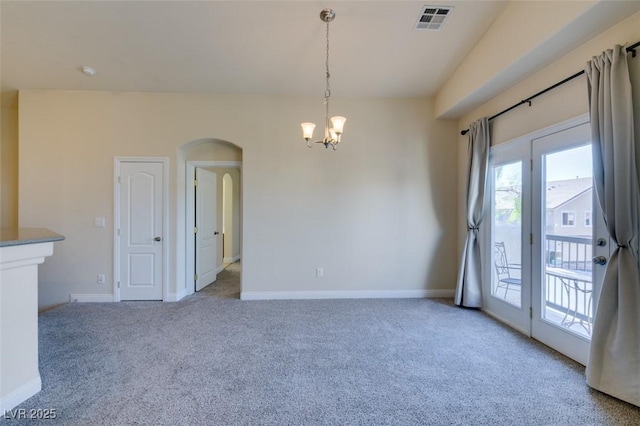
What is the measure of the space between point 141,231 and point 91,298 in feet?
4.02

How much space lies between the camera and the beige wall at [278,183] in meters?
4.20

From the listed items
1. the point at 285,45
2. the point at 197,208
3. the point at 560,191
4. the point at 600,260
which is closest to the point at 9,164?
the point at 197,208

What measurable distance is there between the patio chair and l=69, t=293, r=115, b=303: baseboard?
552cm

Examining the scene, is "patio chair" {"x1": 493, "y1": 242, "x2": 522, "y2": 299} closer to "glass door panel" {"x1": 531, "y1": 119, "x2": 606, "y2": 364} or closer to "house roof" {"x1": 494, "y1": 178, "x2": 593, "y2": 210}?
"glass door panel" {"x1": 531, "y1": 119, "x2": 606, "y2": 364}

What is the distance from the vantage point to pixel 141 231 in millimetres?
4332

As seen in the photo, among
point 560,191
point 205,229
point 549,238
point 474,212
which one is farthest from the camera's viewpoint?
point 205,229

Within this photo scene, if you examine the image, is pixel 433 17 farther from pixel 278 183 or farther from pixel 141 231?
pixel 141 231

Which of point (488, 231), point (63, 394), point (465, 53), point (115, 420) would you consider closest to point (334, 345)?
point (115, 420)

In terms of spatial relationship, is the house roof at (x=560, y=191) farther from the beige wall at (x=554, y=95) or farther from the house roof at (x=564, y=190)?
the beige wall at (x=554, y=95)

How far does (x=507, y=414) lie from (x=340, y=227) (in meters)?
2.94

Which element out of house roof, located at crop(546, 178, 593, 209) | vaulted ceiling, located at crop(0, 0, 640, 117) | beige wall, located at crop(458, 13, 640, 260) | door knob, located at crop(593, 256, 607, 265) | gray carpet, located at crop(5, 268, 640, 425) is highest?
vaulted ceiling, located at crop(0, 0, 640, 117)

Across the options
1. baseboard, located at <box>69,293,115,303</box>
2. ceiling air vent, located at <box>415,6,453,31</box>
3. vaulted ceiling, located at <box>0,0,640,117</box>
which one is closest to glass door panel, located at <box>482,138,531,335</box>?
vaulted ceiling, located at <box>0,0,640,117</box>

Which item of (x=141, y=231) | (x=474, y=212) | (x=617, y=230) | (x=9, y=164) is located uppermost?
(x=9, y=164)

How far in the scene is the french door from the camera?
8.17 ft
